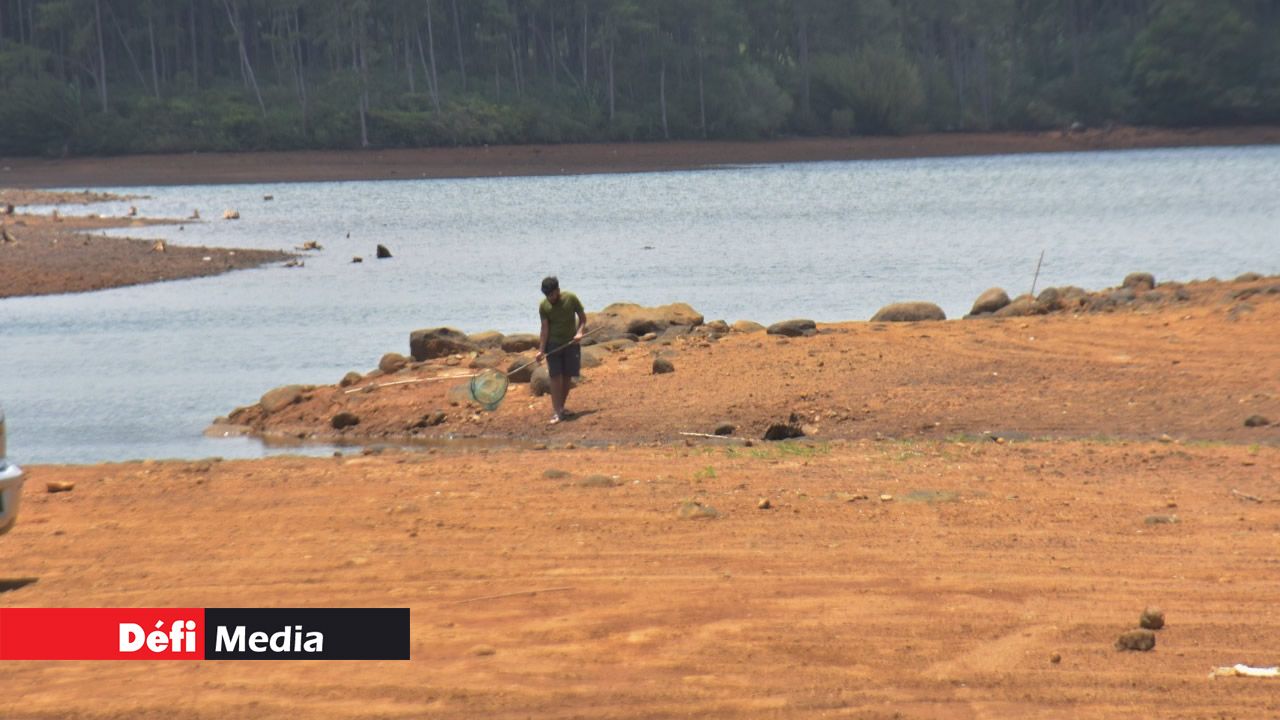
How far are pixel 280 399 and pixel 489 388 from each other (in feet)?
10.1

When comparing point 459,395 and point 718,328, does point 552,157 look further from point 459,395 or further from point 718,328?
point 459,395

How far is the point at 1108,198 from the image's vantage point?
59.0 meters

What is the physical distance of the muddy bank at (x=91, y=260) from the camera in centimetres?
3472

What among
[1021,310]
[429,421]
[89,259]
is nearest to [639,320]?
[429,421]

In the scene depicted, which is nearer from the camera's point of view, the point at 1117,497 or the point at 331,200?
the point at 1117,497

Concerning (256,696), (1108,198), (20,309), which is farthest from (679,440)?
(1108,198)

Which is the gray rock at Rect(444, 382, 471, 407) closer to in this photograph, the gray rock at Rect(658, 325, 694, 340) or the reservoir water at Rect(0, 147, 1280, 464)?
the reservoir water at Rect(0, 147, 1280, 464)

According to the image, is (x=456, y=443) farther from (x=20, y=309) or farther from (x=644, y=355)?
(x=20, y=309)

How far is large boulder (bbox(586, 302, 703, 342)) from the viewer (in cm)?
2088

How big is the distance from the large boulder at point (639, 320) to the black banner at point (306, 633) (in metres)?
13.1

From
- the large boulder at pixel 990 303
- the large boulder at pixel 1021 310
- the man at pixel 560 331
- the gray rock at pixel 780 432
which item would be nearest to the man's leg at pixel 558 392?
the man at pixel 560 331

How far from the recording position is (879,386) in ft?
54.3

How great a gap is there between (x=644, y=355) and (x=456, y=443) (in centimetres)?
343

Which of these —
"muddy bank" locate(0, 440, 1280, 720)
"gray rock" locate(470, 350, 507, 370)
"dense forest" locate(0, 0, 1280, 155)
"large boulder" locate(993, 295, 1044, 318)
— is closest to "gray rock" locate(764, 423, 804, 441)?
"muddy bank" locate(0, 440, 1280, 720)
